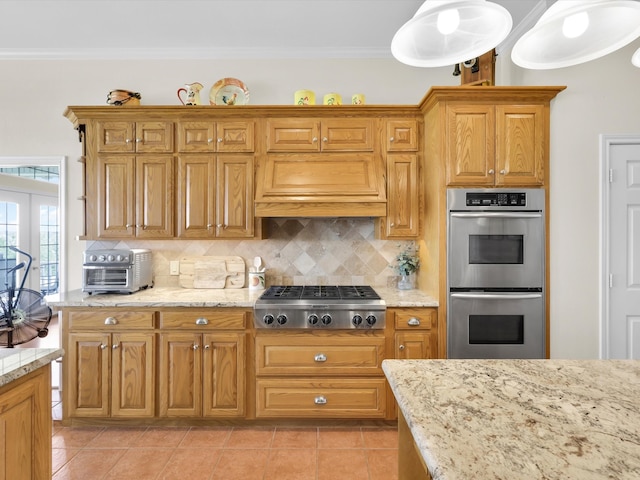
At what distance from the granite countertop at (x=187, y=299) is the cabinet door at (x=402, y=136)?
1195 millimetres

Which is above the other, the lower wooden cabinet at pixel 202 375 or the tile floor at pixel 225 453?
the lower wooden cabinet at pixel 202 375

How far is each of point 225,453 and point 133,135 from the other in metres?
2.51

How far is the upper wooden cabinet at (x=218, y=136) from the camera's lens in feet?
9.34

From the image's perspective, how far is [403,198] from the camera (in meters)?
2.82

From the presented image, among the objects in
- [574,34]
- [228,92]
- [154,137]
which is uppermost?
[228,92]

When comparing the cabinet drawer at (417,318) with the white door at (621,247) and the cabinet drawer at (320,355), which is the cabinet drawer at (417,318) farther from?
the white door at (621,247)

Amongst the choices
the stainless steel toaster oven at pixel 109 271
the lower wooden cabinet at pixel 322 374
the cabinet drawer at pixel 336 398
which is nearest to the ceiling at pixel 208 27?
the stainless steel toaster oven at pixel 109 271

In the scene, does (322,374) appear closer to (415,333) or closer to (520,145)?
(415,333)

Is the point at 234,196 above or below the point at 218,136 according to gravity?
below

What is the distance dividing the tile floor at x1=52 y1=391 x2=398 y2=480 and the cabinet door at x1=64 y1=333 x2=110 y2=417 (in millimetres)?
186

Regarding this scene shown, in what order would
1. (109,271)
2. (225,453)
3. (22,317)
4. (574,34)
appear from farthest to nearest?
(22,317) → (109,271) → (225,453) → (574,34)

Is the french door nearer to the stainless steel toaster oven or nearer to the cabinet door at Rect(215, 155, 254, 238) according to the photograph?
the stainless steel toaster oven

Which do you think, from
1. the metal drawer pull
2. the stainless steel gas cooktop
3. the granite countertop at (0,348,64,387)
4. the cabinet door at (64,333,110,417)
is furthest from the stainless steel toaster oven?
the metal drawer pull

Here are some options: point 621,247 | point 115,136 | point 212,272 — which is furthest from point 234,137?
point 621,247
